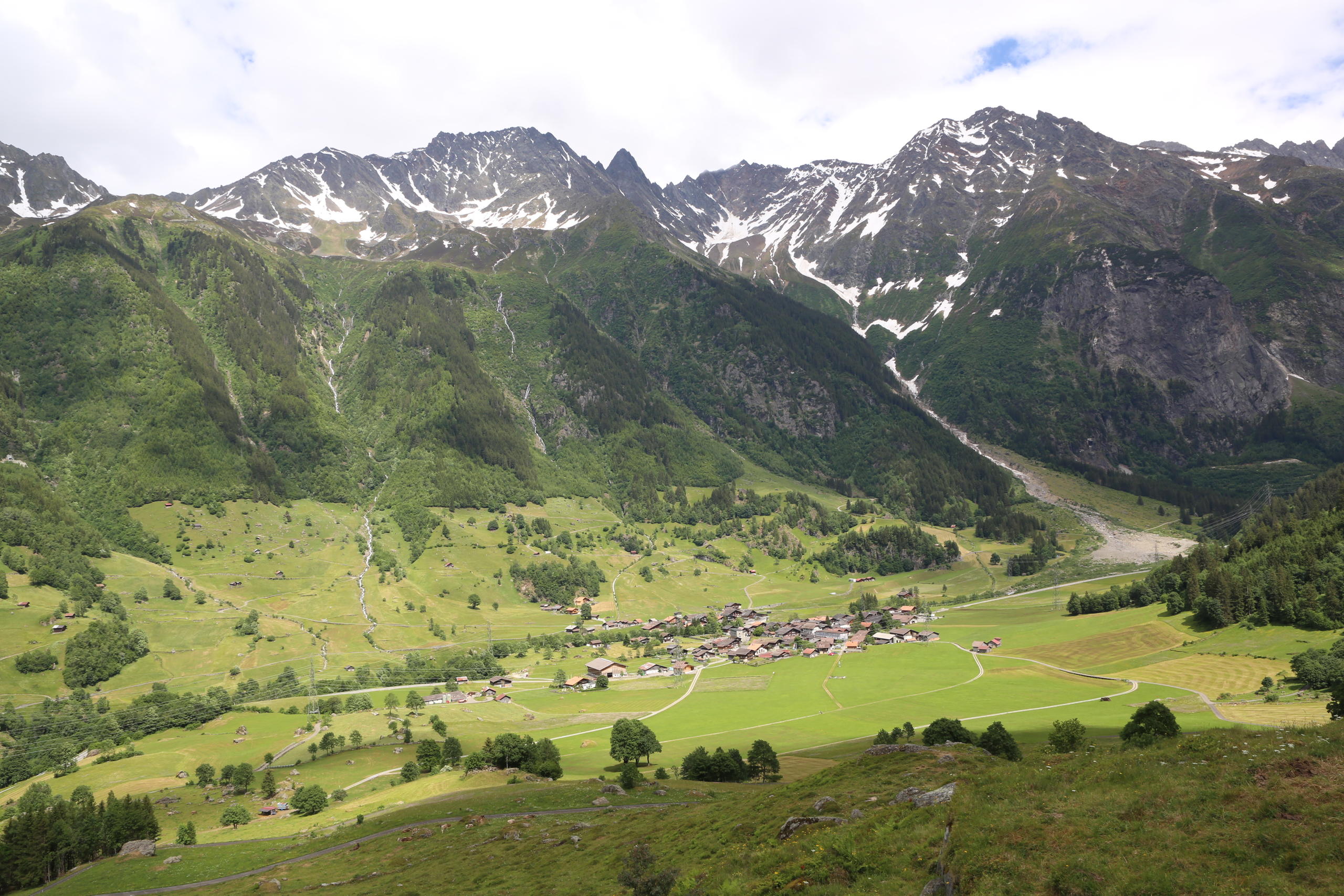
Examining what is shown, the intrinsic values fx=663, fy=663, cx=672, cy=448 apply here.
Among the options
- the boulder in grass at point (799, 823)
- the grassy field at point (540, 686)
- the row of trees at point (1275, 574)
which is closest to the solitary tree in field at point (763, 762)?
the grassy field at point (540, 686)

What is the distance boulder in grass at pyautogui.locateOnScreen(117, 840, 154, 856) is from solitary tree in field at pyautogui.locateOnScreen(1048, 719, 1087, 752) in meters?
88.0

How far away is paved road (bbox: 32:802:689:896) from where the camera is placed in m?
59.6

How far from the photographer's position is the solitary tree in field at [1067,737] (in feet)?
174

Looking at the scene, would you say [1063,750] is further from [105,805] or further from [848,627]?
[848,627]

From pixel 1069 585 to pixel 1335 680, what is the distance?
4989 inches

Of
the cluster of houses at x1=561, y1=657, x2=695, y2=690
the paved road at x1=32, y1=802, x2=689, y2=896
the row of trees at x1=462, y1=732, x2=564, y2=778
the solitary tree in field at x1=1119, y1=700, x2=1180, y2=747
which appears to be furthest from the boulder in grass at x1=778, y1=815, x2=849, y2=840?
the cluster of houses at x1=561, y1=657, x2=695, y2=690

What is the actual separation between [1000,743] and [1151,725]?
13.2 meters

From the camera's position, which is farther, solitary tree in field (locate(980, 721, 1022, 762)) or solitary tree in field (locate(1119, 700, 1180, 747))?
solitary tree in field (locate(980, 721, 1022, 762))

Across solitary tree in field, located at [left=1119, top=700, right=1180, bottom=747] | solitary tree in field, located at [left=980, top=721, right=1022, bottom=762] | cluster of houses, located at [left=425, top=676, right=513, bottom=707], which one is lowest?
cluster of houses, located at [left=425, top=676, right=513, bottom=707]

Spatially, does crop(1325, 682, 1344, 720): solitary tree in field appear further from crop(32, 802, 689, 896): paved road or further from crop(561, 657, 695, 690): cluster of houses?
crop(561, 657, 695, 690): cluster of houses

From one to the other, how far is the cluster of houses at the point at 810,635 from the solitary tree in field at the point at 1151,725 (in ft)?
322

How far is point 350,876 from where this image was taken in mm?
A: 54719

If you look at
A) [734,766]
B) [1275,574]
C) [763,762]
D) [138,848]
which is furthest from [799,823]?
[1275,574]

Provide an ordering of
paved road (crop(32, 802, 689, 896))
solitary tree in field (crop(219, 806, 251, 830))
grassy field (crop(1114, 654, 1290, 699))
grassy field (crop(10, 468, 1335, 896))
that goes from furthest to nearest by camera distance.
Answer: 1. grassy field (crop(1114, 654, 1290, 699))
2. grassy field (crop(10, 468, 1335, 896))
3. solitary tree in field (crop(219, 806, 251, 830))
4. paved road (crop(32, 802, 689, 896))
